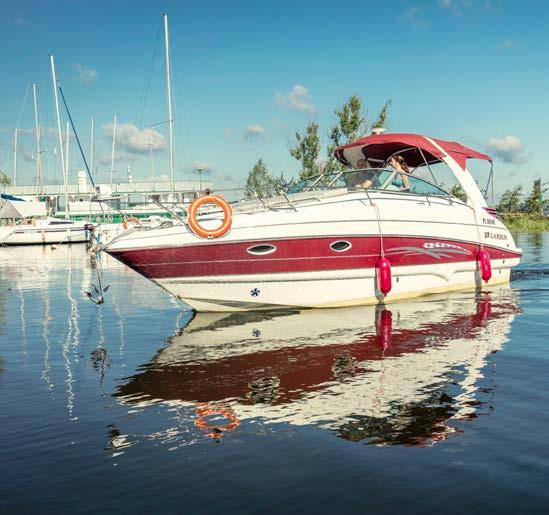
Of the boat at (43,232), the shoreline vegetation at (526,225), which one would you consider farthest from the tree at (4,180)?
the shoreline vegetation at (526,225)

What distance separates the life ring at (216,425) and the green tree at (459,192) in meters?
9.53

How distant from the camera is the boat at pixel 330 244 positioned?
10.4 meters

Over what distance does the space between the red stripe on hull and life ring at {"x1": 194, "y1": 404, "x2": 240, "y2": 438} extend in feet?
15.9

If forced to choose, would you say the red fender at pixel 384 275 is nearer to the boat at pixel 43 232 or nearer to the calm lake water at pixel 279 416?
the calm lake water at pixel 279 416

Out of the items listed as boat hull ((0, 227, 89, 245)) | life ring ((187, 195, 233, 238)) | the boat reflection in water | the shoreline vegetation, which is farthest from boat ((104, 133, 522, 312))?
the shoreline vegetation

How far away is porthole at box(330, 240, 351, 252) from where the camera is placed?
10992 mm

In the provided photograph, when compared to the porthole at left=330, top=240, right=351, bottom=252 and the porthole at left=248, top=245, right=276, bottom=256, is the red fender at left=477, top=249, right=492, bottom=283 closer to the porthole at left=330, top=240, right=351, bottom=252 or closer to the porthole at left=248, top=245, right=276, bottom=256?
the porthole at left=330, top=240, right=351, bottom=252

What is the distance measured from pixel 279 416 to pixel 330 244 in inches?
231

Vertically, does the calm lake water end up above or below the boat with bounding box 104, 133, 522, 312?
below

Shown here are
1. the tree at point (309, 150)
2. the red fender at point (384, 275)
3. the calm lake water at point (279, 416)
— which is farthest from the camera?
the tree at point (309, 150)

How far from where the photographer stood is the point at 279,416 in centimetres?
538

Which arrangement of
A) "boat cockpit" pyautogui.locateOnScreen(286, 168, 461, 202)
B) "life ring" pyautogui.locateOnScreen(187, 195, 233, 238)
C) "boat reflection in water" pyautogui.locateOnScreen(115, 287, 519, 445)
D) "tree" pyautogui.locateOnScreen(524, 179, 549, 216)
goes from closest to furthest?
"boat reflection in water" pyautogui.locateOnScreen(115, 287, 519, 445) → "life ring" pyautogui.locateOnScreen(187, 195, 233, 238) → "boat cockpit" pyautogui.locateOnScreen(286, 168, 461, 202) → "tree" pyautogui.locateOnScreen(524, 179, 549, 216)

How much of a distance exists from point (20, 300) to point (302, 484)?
12.0m

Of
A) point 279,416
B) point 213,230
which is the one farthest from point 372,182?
point 279,416
